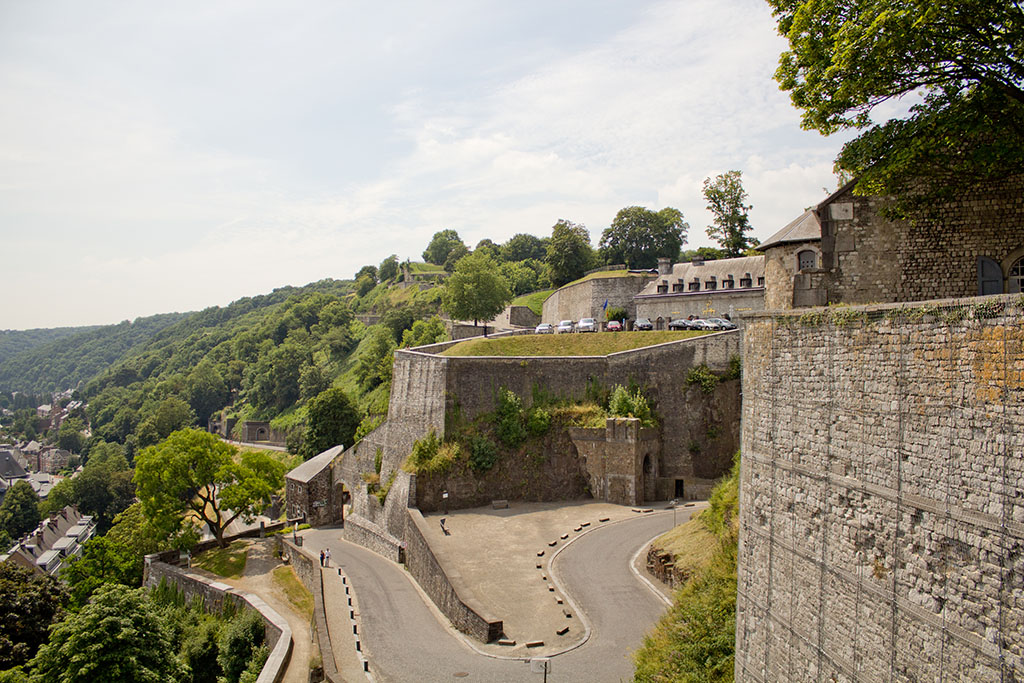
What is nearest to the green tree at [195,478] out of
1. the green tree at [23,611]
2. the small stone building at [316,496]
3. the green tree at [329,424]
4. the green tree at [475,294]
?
the small stone building at [316,496]

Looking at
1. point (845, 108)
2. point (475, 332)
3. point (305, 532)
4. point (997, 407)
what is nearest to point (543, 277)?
point (475, 332)

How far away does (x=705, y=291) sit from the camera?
38.4 metres

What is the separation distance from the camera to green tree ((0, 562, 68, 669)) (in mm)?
27156

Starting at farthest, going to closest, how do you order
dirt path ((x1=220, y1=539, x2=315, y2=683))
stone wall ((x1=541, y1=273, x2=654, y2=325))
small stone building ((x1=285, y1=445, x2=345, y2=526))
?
stone wall ((x1=541, y1=273, x2=654, y2=325)) → small stone building ((x1=285, y1=445, x2=345, y2=526)) → dirt path ((x1=220, y1=539, x2=315, y2=683))

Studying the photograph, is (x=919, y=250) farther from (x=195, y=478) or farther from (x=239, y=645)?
(x=195, y=478)

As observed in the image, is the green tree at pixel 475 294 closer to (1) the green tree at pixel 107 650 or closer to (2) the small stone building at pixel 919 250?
(1) the green tree at pixel 107 650

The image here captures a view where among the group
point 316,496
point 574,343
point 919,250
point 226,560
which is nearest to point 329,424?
point 316,496

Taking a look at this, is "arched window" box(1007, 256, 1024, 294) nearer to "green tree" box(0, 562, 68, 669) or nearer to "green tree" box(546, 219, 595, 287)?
"green tree" box(0, 562, 68, 669)

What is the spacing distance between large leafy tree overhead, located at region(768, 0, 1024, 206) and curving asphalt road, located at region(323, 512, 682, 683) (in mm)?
12573

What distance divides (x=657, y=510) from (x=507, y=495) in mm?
6597

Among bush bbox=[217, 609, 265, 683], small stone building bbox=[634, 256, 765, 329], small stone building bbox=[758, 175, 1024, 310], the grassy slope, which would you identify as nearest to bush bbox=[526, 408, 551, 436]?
small stone building bbox=[634, 256, 765, 329]

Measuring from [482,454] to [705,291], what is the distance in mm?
17192

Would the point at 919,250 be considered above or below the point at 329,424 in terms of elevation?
above

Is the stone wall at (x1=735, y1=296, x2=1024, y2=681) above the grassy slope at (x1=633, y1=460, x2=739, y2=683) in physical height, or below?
above
